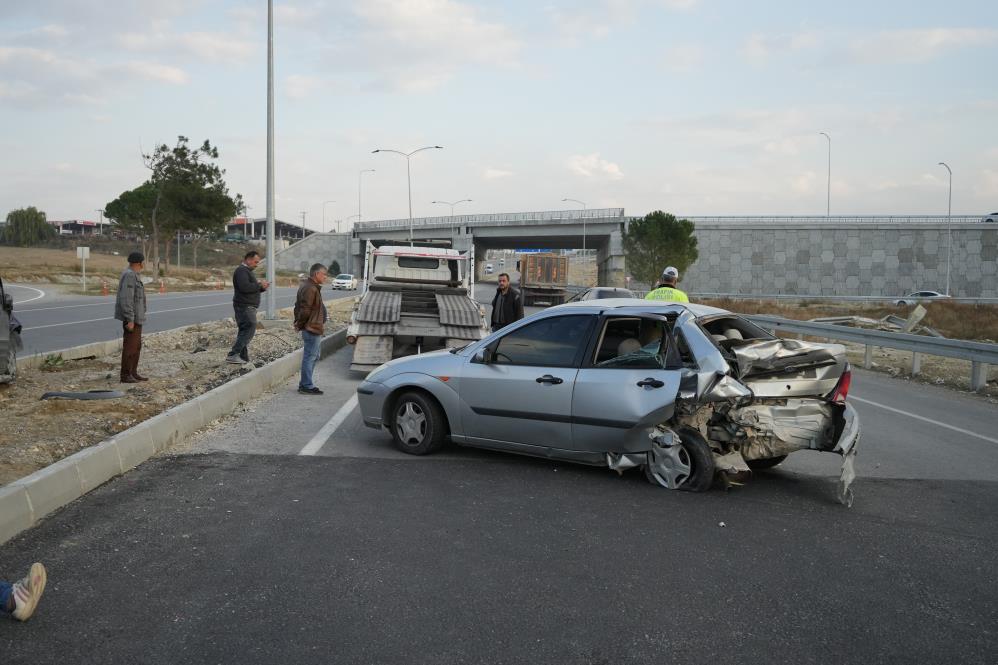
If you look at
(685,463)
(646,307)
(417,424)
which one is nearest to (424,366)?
(417,424)

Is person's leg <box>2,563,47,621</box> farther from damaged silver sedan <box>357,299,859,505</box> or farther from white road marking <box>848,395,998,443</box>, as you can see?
white road marking <box>848,395,998,443</box>

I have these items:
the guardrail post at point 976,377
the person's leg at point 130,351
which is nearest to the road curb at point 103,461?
the person's leg at point 130,351

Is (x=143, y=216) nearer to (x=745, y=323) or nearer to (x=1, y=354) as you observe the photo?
(x=1, y=354)

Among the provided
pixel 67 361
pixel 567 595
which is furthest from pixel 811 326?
pixel 567 595

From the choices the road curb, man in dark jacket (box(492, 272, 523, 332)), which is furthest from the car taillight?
man in dark jacket (box(492, 272, 523, 332))

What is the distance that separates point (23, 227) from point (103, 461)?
402ft

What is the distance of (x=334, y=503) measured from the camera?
6082 mm

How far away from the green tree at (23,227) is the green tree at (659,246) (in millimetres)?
88417

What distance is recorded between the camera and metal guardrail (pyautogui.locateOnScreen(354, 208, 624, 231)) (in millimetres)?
71562

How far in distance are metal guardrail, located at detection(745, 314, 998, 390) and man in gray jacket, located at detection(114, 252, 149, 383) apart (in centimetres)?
937

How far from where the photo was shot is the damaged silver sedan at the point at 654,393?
6500 millimetres

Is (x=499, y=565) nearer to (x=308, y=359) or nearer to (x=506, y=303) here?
(x=308, y=359)

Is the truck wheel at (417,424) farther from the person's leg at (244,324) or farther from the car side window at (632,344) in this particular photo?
the person's leg at (244,324)

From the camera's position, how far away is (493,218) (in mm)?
79250
